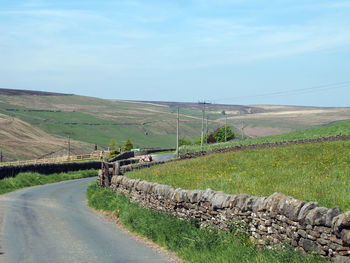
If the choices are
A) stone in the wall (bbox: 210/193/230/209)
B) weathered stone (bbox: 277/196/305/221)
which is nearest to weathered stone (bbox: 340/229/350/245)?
weathered stone (bbox: 277/196/305/221)

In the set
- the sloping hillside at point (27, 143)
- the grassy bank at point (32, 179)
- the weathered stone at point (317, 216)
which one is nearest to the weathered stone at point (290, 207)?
the weathered stone at point (317, 216)

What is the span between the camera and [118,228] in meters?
18.3

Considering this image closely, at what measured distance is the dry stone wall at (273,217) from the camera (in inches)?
366

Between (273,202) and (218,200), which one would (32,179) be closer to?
(218,200)

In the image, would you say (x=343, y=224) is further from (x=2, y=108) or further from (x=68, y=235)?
(x=2, y=108)

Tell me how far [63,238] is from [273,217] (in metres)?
7.63

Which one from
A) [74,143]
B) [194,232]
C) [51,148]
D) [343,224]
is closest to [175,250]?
[194,232]

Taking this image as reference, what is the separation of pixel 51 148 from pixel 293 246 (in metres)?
125

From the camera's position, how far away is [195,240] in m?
13.5

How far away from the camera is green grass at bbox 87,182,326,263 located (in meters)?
10.7

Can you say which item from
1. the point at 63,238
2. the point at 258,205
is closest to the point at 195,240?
the point at 258,205

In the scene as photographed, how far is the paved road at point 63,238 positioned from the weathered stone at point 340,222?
5323 mm

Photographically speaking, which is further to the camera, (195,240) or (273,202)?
(195,240)

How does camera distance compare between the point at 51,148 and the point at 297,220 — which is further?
the point at 51,148
